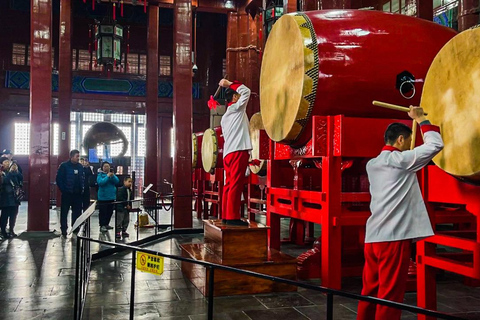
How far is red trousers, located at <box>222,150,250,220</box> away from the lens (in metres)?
3.82

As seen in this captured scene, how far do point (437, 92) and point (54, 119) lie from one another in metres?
13.8

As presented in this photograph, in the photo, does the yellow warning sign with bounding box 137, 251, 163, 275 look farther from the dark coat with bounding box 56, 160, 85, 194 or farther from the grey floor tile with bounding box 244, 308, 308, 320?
the dark coat with bounding box 56, 160, 85, 194

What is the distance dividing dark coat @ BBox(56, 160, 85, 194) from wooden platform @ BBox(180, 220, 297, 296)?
11.9 ft

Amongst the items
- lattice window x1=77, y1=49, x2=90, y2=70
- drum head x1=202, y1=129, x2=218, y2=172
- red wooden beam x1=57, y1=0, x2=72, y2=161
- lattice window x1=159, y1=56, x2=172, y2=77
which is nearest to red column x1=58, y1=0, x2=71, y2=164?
red wooden beam x1=57, y1=0, x2=72, y2=161

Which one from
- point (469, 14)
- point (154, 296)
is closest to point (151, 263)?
point (154, 296)

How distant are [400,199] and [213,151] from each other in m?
6.12

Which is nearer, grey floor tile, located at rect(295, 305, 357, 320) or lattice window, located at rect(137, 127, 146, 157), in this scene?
grey floor tile, located at rect(295, 305, 357, 320)

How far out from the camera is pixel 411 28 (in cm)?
394

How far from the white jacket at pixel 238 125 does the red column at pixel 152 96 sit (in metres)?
6.97

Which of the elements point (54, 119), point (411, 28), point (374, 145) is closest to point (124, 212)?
point (374, 145)

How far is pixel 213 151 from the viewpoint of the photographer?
8305mm

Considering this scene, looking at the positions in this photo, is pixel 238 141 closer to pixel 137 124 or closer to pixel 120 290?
pixel 120 290

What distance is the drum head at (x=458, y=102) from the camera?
227cm

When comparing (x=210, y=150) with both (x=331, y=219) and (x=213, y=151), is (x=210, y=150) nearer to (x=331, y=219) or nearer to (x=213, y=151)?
(x=213, y=151)
